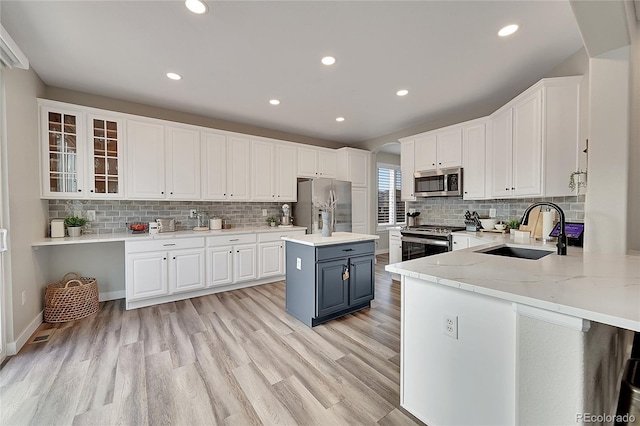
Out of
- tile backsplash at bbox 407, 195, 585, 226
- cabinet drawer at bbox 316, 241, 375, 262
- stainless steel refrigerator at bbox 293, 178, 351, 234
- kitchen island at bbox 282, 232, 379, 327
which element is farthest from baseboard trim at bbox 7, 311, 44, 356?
tile backsplash at bbox 407, 195, 585, 226

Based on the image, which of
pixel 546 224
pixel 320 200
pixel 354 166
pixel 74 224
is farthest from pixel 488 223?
pixel 74 224

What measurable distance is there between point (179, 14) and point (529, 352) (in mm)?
2968

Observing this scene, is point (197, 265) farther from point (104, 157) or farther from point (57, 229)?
point (104, 157)

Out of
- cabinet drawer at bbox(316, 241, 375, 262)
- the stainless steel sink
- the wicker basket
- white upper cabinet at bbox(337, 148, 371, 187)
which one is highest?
white upper cabinet at bbox(337, 148, 371, 187)

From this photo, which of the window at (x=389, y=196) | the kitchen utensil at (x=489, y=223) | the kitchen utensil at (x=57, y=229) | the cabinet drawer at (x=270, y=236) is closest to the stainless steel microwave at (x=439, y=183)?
the kitchen utensil at (x=489, y=223)

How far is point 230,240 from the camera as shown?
3879 millimetres

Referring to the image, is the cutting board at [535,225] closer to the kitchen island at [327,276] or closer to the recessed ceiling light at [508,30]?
the kitchen island at [327,276]

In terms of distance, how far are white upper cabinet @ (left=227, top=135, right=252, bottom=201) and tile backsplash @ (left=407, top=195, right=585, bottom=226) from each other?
307cm

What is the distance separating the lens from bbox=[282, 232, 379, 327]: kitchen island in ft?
8.95

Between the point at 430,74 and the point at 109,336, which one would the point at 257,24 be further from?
the point at 109,336

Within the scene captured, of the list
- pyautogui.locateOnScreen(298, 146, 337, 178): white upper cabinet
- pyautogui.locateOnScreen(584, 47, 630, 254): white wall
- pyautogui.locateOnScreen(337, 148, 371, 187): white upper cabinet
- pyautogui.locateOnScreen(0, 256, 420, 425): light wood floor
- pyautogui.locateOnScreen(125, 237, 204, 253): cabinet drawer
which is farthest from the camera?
pyautogui.locateOnScreen(337, 148, 371, 187): white upper cabinet

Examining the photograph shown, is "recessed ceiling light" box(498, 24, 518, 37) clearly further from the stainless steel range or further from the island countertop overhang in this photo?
the stainless steel range

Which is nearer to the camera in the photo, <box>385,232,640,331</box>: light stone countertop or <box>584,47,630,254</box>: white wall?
<box>385,232,640,331</box>: light stone countertop

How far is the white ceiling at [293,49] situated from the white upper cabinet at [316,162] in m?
1.32
